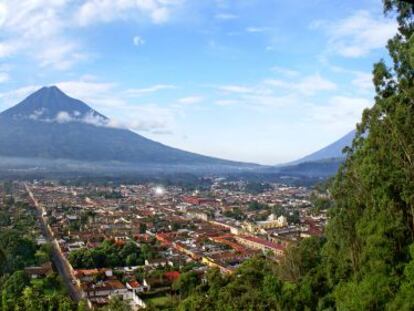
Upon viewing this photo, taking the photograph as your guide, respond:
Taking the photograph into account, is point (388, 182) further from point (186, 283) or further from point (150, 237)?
point (150, 237)

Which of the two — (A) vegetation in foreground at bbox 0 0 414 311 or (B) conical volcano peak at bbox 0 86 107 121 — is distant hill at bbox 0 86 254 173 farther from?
(A) vegetation in foreground at bbox 0 0 414 311

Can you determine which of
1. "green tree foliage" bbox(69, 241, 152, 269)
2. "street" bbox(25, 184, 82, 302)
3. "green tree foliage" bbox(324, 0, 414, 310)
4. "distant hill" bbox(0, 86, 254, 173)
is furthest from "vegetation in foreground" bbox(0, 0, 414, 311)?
"distant hill" bbox(0, 86, 254, 173)

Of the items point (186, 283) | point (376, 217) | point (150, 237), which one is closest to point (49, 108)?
point (150, 237)

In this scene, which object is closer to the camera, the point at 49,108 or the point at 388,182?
the point at 388,182

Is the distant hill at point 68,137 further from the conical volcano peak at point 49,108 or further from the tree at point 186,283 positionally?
the tree at point 186,283

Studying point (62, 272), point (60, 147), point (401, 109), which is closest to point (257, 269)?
point (401, 109)

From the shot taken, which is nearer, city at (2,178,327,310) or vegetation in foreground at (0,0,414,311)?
vegetation in foreground at (0,0,414,311)
